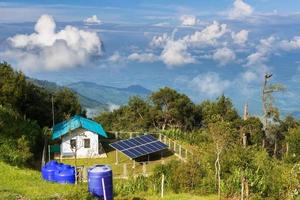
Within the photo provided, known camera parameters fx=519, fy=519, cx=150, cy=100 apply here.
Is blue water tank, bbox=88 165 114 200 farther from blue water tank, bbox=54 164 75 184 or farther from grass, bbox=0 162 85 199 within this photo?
blue water tank, bbox=54 164 75 184

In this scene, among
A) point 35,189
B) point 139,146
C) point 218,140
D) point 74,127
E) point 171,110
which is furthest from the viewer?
point 171,110

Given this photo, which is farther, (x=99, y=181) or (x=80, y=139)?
(x=80, y=139)

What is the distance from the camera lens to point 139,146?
39.2 meters

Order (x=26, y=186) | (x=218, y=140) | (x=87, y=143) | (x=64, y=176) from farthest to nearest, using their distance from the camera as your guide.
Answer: (x=87, y=143) → (x=64, y=176) → (x=218, y=140) → (x=26, y=186)

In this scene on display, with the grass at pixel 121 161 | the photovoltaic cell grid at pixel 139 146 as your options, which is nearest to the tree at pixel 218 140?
the grass at pixel 121 161

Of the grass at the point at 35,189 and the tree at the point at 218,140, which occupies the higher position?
the tree at the point at 218,140

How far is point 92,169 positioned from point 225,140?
8.17 m

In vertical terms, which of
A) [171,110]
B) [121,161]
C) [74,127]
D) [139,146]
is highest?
[171,110]

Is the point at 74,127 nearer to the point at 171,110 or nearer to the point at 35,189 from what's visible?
the point at 35,189

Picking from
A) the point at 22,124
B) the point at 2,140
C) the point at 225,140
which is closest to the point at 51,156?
the point at 22,124

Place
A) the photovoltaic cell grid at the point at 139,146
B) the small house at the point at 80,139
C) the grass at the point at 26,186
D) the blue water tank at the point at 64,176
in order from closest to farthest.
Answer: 1. the grass at the point at 26,186
2. the blue water tank at the point at 64,176
3. the photovoltaic cell grid at the point at 139,146
4. the small house at the point at 80,139

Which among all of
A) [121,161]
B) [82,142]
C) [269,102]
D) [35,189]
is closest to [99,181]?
[35,189]

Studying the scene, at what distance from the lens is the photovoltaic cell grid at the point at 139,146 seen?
3778 centimetres

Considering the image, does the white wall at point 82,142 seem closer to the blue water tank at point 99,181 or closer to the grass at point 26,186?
the grass at point 26,186
